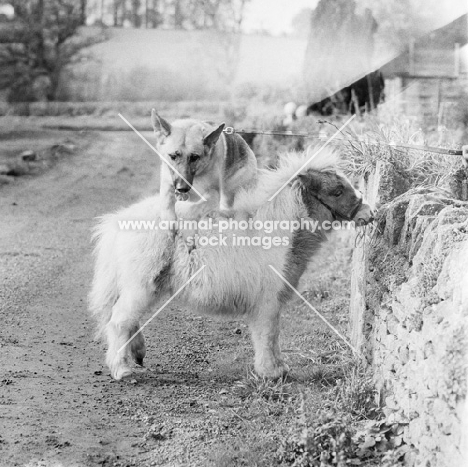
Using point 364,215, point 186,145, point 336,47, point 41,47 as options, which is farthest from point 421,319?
point 336,47

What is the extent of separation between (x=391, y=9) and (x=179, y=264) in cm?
671

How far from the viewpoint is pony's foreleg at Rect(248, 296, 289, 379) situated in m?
5.11

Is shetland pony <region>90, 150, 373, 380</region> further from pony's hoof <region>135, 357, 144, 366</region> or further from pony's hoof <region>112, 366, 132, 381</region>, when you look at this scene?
pony's hoof <region>135, 357, 144, 366</region>

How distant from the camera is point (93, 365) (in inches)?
218

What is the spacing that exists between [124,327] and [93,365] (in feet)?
1.98

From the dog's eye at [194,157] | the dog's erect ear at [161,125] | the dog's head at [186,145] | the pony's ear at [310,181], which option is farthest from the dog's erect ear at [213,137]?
the pony's ear at [310,181]

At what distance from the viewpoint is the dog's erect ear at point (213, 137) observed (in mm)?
5215

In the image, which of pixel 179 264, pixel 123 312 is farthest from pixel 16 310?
pixel 179 264

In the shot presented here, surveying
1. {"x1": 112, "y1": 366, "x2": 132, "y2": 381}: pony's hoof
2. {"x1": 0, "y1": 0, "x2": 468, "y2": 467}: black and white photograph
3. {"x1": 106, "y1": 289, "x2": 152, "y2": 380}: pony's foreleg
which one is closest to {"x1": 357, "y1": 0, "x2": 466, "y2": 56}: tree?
{"x1": 0, "y1": 0, "x2": 468, "y2": 467}: black and white photograph

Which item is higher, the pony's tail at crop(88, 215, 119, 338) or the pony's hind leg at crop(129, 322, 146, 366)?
the pony's tail at crop(88, 215, 119, 338)

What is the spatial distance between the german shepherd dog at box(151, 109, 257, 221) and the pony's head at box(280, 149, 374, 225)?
478mm

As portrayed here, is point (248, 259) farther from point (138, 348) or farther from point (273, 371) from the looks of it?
point (138, 348)

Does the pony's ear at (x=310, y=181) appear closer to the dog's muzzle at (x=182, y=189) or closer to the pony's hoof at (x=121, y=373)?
the dog's muzzle at (x=182, y=189)

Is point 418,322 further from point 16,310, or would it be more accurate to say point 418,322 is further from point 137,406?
point 16,310
